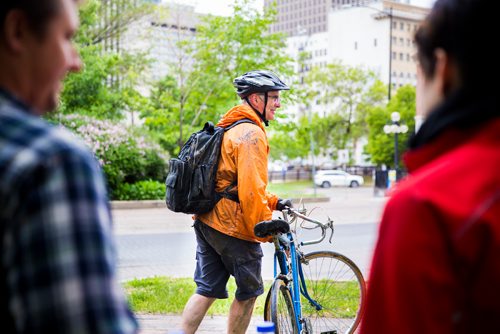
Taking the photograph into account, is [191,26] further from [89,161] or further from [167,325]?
[89,161]

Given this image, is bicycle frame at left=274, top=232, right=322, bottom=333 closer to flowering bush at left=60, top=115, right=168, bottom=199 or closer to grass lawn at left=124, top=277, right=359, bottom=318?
grass lawn at left=124, top=277, right=359, bottom=318

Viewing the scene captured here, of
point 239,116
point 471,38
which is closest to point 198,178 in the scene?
point 239,116

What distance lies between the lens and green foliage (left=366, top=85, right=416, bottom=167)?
60.1 meters

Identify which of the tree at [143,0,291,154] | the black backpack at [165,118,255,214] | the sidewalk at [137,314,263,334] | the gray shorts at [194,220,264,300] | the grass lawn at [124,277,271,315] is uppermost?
the tree at [143,0,291,154]

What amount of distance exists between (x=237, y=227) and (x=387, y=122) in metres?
56.6

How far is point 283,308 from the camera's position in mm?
5062

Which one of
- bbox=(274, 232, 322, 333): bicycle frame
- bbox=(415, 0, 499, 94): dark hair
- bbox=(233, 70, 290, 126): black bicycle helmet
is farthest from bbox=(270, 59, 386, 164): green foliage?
bbox=(415, 0, 499, 94): dark hair

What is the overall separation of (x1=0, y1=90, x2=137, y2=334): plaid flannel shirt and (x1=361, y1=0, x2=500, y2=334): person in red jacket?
580 millimetres

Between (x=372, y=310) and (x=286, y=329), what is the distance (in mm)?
3601

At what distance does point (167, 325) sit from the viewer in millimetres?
6664

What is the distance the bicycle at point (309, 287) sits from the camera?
5004 mm

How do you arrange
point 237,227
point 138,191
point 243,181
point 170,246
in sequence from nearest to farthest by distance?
point 243,181 < point 237,227 < point 170,246 < point 138,191

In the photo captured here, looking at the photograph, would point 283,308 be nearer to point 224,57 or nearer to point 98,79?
point 224,57

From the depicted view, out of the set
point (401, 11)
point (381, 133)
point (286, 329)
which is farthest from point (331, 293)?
point (401, 11)
